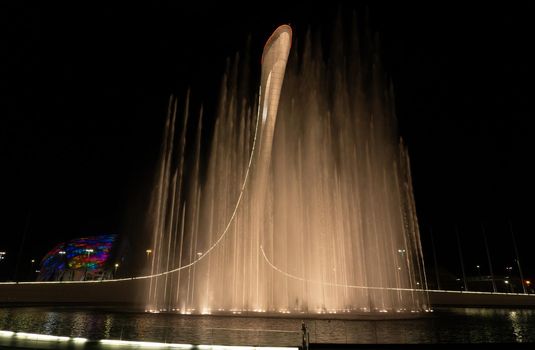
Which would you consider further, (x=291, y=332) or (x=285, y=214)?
(x=285, y=214)

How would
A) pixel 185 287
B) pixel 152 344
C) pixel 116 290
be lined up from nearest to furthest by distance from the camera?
pixel 152 344 < pixel 185 287 < pixel 116 290

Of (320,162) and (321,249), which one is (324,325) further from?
(320,162)

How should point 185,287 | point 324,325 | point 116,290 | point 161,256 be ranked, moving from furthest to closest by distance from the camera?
point 161,256 → point 116,290 → point 185,287 → point 324,325

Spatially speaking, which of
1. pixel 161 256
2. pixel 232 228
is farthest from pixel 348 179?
pixel 161 256

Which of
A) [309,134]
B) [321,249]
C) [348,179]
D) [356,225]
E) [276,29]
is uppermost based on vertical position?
[276,29]

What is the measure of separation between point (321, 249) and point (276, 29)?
1248 centimetres

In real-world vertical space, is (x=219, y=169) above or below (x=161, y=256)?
above

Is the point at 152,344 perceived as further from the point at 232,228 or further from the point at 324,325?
the point at 232,228

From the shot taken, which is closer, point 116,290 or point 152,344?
point 152,344

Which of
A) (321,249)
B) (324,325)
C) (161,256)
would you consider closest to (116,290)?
(161,256)

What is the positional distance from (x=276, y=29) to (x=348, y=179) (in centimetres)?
943

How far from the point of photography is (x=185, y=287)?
73.6ft

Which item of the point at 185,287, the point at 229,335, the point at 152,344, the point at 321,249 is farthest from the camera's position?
the point at 185,287

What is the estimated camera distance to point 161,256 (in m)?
27.4
